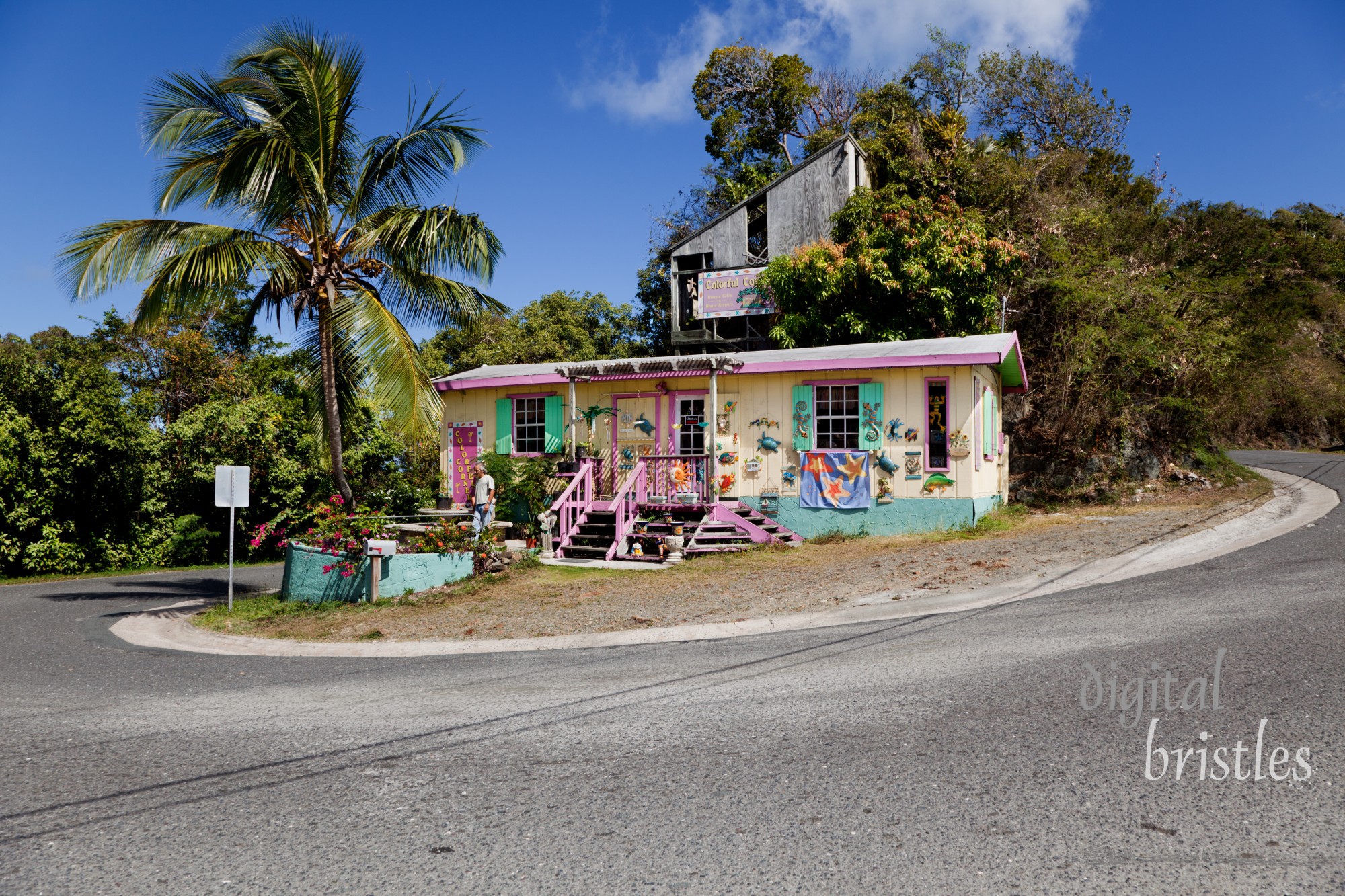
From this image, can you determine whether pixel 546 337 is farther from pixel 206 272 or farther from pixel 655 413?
pixel 206 272

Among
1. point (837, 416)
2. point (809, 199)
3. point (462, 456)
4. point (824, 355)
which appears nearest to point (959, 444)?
point (837, 416)

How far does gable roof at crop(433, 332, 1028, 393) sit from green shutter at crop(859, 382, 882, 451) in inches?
17.3

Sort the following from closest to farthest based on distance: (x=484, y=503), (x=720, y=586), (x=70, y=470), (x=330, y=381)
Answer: (x=720, y=586) → (x=330, y=381) → (x=484, y=503) → (x=70, y=470)

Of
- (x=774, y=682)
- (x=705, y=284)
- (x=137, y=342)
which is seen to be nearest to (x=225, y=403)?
(x=137, y=342)

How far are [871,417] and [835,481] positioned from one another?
1.33 m

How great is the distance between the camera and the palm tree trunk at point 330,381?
12.6 meters

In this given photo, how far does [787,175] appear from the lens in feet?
93.3

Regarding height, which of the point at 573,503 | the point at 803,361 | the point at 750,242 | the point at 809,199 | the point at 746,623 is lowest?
the point at 746,623

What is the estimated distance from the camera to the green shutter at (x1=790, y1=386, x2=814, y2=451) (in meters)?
15.6

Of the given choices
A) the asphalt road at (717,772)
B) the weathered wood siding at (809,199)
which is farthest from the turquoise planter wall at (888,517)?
the weathered wood siding at (809,199)

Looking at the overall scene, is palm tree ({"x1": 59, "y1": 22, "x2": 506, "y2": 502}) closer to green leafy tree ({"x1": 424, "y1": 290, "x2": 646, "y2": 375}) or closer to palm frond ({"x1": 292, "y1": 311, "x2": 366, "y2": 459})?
palm frond ({"x1": 292, "y1": 311, "x2": 366, "y2": 459})

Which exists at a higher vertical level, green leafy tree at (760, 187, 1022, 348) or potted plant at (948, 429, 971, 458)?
green leafy tree at (760, 187, 1022, 348)

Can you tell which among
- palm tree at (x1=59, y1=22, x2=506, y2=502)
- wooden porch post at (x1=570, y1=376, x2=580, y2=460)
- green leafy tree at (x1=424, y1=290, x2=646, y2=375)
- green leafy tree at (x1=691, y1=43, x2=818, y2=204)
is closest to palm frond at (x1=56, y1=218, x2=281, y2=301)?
palm tree at (x1=59, y1=22, x2=506, y2=502)

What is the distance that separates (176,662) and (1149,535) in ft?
41.8
